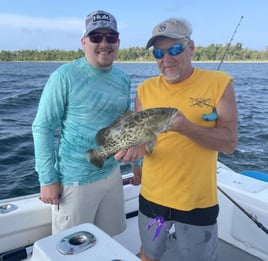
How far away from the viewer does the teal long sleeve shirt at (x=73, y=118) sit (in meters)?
2.78

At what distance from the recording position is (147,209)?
2.73 metres

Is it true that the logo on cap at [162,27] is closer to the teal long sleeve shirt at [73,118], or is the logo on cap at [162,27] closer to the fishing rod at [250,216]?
the teal long sleeve shirt at [73,118]

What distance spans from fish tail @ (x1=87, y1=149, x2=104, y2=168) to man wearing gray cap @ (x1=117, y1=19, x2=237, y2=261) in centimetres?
19

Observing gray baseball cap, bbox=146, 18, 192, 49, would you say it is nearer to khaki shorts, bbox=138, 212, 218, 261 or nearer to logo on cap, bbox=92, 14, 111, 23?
logo on cap, bbox=92, 14, 111, 23

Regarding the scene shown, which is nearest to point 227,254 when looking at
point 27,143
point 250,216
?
point 250,216

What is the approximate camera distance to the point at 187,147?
2496 millimetres

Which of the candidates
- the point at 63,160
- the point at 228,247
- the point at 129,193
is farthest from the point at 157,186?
the point at 228,247

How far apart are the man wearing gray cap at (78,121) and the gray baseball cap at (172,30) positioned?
0.46 metres

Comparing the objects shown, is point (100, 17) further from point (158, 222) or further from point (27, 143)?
point (27, 143)

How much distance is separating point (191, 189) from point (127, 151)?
52cm

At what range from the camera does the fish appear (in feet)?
7.53

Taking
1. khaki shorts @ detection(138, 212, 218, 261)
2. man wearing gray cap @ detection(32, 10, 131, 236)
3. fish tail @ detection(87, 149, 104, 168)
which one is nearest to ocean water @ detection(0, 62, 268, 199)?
man wearing gray cap @ detection(32, 10, 131, 236)

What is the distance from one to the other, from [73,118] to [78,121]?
0.05m

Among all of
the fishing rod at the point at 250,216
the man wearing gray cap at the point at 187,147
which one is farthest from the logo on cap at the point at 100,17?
the fishing rod at the point at 250,216
